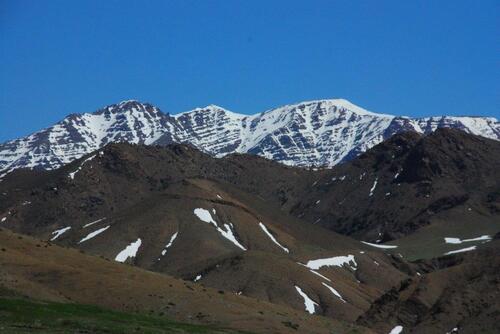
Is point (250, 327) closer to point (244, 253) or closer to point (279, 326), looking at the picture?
point (279, 326)

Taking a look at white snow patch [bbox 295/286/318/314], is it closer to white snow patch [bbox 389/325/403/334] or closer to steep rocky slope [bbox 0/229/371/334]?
white snow patch [bbox 389/325/403/334]

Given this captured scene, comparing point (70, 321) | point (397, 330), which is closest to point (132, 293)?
point (70, 321)

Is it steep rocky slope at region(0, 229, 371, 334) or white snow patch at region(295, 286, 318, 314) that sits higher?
steep rocky slope at region(0, 229, 371, 334)

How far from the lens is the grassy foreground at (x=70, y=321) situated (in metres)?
52.0

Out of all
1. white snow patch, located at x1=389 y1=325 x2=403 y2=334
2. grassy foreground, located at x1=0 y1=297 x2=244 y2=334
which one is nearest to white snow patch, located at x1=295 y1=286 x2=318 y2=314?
white snow patch, located at x1=389 y1=325 x2=403 y2=334

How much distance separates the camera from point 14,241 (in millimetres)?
92750

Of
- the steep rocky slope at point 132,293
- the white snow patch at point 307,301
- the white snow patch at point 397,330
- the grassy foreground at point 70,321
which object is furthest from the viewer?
the white snow patch at point 307,301

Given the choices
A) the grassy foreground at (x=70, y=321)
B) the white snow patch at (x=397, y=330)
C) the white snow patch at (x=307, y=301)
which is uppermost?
the grassy foreground at (x=70, y=321)

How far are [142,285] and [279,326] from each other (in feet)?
48.3

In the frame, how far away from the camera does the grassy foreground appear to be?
52.0 m

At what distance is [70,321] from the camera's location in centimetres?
5538

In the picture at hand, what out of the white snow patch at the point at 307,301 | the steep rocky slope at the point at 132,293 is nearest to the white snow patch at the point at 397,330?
the steep rocky slope at the point at 132,293

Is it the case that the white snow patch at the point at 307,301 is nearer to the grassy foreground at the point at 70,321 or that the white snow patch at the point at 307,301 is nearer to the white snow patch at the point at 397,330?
the white snow patch at the point at 397,330

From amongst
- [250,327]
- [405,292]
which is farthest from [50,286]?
[405,292]
